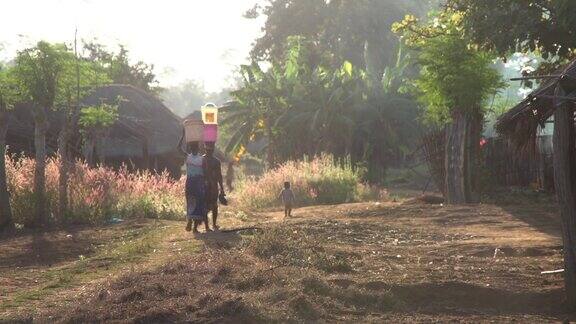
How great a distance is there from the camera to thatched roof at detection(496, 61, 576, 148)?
280 inches

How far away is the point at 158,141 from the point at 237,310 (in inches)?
890

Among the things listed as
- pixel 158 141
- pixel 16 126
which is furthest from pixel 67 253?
pixel 158 141

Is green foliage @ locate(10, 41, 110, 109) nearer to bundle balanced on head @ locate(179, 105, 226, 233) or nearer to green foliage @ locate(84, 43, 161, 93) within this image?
bundle balanced on head @ locate(179, 105, 226, 233)

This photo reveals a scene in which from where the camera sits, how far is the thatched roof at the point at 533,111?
7121mm

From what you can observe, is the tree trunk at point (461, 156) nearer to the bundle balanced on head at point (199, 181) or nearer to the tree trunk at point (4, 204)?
the bundle balanced on head at point (199, 181)

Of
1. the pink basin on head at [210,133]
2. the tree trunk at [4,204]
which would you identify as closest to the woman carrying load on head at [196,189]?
the pink basin on head at [210,133]

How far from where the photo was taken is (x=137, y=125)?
25.6m

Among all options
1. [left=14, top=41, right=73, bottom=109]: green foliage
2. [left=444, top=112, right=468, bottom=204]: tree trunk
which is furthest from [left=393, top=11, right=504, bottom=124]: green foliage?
[left=14, top=41, right=73, bottom=109]: green foliage

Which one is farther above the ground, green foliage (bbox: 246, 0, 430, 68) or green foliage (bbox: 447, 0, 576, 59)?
green foliage (bbox: 246, 0, 430, 68)

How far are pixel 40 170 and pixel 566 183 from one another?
34.4ft

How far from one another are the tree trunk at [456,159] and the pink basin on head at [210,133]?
5.81 meters

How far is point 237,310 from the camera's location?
6.48m

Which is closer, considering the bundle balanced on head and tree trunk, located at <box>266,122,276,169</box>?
the bundle balanced on head

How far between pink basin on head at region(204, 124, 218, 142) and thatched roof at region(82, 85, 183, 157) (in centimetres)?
1104
